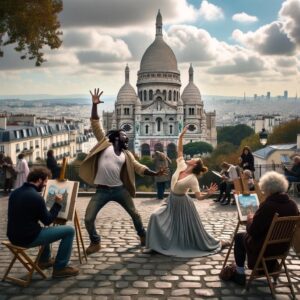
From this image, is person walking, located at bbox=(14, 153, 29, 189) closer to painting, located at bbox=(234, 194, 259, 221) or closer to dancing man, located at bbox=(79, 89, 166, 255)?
dancing man, located at bbox=(79, 89, 166, 255)

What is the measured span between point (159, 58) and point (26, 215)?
9756 cm

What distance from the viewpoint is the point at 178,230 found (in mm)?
6492

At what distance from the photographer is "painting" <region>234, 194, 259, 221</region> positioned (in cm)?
562

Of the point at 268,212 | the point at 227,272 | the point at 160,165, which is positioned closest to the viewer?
the point at 268,212

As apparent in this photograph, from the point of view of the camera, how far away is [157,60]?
3930 inches

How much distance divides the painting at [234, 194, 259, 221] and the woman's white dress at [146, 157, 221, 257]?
0.93 m

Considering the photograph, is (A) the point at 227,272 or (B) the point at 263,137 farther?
(B) the point at 263,137

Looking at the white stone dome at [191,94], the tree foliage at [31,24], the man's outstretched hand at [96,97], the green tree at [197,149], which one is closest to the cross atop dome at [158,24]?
the white stone dome at [191,94]

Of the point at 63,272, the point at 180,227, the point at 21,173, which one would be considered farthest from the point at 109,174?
the point at 21,173

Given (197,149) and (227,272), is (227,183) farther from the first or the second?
(197,149)

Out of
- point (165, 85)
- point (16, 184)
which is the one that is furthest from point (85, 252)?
point (165, 85)

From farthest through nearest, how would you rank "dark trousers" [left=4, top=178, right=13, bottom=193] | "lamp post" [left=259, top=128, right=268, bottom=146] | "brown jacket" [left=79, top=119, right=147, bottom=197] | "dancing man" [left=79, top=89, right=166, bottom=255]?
"lamp post" [left=259, top=128, right=268, bottom=146], "dark trousers" [left=4, top=178, right=13, bottom=193], "brown jacket" [left=79, top=119, right=147, bottom=197], "dancing man" [left=79, top=89, right=166, bottom=255]

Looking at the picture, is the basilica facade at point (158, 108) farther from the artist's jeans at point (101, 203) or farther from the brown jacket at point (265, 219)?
the brown jacket at point (265, 219)

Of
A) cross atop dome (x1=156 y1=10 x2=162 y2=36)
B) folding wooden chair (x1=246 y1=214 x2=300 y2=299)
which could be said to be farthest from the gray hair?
cross atop dome (x1=156 y1=10 x2=162 y2=36)
